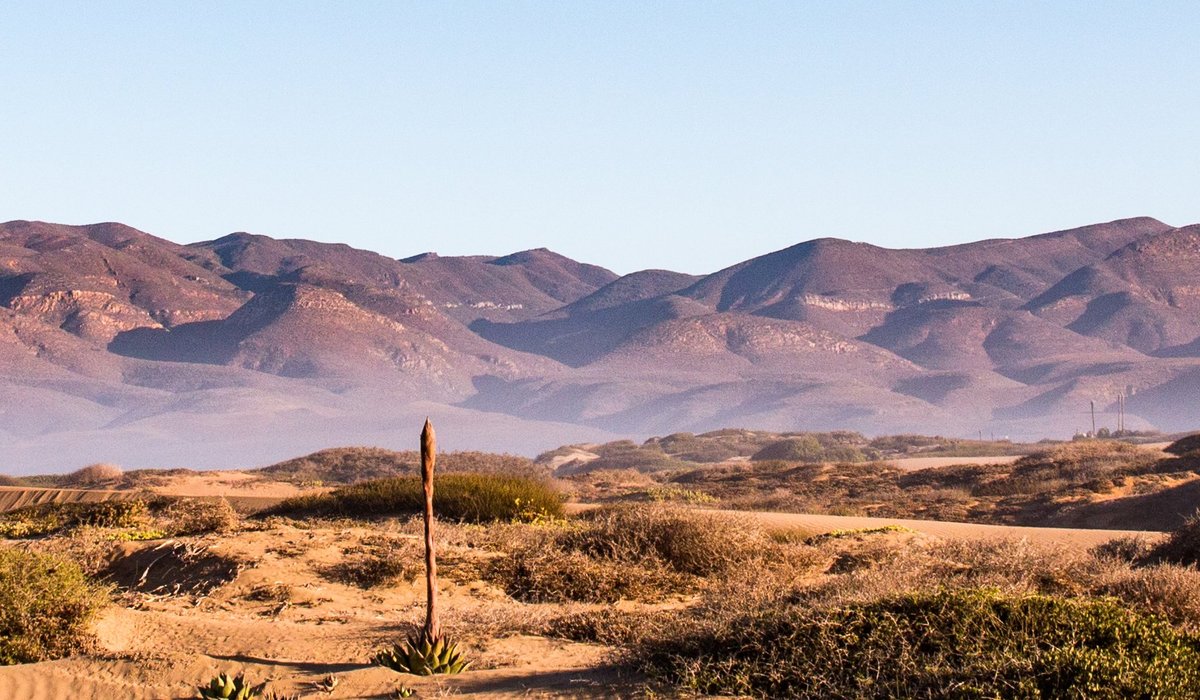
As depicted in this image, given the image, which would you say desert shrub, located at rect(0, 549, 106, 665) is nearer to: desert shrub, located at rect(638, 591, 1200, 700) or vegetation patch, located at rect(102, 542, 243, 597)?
vegetation patch, located at rect(102, 542, 243, 597)

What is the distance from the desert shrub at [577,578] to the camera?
12914 mm

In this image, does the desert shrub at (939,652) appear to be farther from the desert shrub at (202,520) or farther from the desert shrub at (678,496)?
the desert shrub at (678,496)

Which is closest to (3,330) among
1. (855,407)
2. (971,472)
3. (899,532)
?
(855,407)

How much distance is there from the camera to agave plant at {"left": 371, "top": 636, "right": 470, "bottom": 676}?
902 cm

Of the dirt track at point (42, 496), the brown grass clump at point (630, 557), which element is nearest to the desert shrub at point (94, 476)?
the dirt track at point (42, 496)

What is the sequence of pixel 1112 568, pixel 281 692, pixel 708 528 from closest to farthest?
pixel 281 692 < pixel 1112 568 < pixel 708 528

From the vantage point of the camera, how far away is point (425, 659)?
905 cm

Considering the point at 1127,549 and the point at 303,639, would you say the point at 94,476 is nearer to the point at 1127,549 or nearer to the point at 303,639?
the point at 1127,549

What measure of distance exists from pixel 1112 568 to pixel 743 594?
415 centimetres

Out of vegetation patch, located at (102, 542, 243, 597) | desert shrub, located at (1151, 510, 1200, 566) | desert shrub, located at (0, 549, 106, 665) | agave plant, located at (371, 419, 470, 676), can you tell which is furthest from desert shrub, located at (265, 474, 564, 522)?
agave plant, located at (371, 419, 470, 676)

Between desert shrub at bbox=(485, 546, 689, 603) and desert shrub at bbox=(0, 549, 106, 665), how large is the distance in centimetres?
426

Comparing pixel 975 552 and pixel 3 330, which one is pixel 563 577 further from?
pixel 3 330

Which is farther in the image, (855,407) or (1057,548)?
(855,407)

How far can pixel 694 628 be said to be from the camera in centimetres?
900
